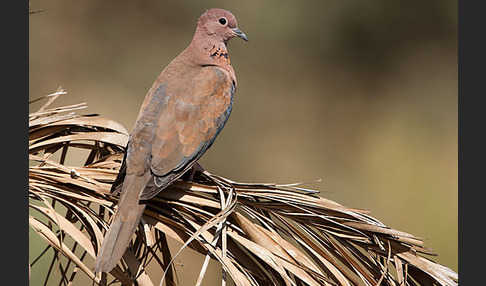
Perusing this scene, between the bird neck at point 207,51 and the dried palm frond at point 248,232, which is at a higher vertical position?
the bird neck at point 207,51

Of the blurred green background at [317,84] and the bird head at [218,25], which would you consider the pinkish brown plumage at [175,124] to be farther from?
the blurred green background at [317,84]

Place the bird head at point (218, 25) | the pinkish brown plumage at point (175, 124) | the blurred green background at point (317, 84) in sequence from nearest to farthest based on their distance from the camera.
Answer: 1. the pinkish brown plumage at point (175, 124)
2. the bird head at point (218, 25)
3. the blurred green background at point (317, 84)

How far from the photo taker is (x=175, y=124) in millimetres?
2387

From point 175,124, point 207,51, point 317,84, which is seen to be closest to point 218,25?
point 207,51

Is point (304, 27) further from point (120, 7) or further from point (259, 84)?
point (120, 7)

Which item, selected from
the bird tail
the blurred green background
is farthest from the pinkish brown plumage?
the blurred green background

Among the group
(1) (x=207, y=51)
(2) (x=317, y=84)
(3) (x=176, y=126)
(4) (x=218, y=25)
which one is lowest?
(3) (x=176, y=126)

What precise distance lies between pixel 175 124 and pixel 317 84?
3867 mm

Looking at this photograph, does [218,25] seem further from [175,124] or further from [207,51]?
[175,124]

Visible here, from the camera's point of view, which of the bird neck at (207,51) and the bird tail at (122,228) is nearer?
the bird tail at (122,228)

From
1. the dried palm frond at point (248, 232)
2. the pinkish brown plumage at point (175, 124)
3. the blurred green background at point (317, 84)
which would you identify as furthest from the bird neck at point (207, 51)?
the blurred green background at point (317, 84)

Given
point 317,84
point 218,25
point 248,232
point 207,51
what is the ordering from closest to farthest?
point 248,232 < point 207,51 < point 218,25 < point 317,84

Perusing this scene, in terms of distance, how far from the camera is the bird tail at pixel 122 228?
1774mm

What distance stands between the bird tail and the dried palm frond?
3 cm
